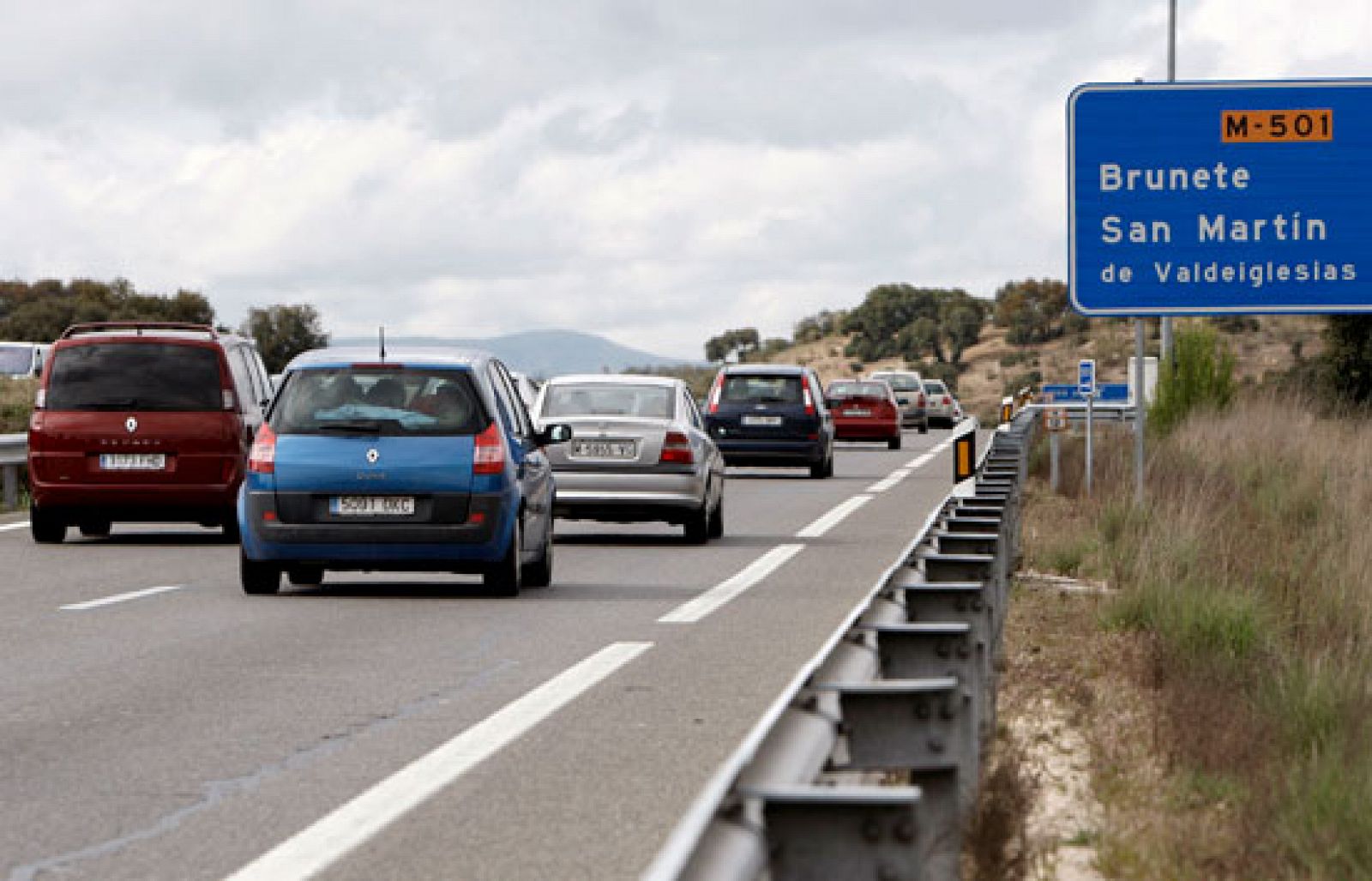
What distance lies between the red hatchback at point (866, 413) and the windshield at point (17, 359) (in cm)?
1571

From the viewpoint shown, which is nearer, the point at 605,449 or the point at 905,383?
the point at 605,449

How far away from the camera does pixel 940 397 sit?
73.4 m

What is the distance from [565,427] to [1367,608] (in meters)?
6.32

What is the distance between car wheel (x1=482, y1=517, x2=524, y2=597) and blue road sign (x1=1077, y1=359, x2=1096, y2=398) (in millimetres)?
14148

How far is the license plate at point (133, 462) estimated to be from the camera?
20969 millimetres

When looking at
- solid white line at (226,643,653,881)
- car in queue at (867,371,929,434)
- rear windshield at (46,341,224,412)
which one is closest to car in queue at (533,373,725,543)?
rear windshield at (46,341,224,412)

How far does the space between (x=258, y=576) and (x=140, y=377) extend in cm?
576

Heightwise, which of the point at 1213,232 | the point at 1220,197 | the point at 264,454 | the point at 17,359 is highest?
the point at 1220,197

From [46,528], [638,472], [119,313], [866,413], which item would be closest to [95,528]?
[46,528]

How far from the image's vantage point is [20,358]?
161 ft

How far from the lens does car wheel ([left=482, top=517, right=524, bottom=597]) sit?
15.7 metres

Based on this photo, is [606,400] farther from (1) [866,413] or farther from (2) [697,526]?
(1) [866,413]

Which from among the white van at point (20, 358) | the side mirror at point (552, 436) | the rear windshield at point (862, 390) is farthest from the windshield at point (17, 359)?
the side mirror at point (552, 436)

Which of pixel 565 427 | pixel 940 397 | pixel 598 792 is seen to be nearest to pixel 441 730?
pixel 598 792
